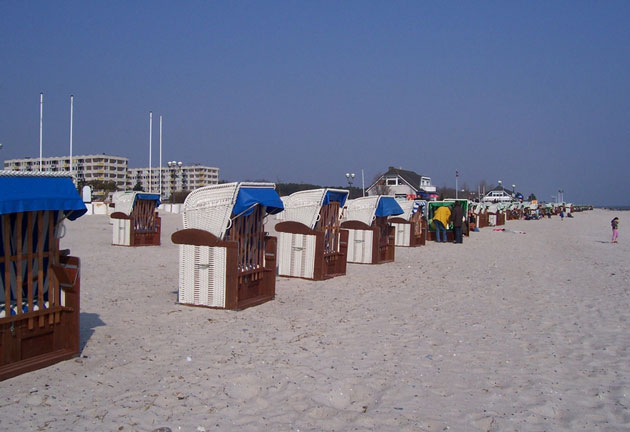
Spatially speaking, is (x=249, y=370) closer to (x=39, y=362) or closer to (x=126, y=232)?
(x=39, y=362)

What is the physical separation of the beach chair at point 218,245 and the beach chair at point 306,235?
287 cm

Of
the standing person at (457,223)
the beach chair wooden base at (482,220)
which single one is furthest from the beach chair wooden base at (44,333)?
the beach chair wooden base at (482,220)

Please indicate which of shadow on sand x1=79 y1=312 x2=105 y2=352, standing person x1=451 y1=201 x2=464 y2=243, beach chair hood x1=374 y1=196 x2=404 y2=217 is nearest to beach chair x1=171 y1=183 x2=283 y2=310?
shadow on sand x1=79 y1=312 x2=105 y2=352

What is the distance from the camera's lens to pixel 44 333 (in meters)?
5.94

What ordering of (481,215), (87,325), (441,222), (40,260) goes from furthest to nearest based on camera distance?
1. (481,215)
2. (441,222)
3. (87,325)
4. (40,260)

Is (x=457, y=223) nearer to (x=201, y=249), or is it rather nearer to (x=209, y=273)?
(x=209, y=273)

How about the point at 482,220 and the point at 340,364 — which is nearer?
the point at 340,364

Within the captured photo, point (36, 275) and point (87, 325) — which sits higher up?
point (36, 275)

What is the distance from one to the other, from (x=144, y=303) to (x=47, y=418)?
4766 mm

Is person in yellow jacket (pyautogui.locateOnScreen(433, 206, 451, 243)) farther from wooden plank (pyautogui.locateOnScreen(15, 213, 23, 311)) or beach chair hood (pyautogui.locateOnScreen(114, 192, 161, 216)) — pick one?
wooden plank (pyautogui.locateOnScreen(15, 213, 23, 311))

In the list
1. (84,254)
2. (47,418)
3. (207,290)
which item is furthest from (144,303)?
(84,254)

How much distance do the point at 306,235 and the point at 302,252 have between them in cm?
40

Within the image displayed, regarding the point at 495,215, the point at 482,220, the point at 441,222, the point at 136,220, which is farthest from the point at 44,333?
the point at 495,215

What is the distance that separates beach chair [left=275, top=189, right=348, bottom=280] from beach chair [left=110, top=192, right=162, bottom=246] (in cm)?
840
